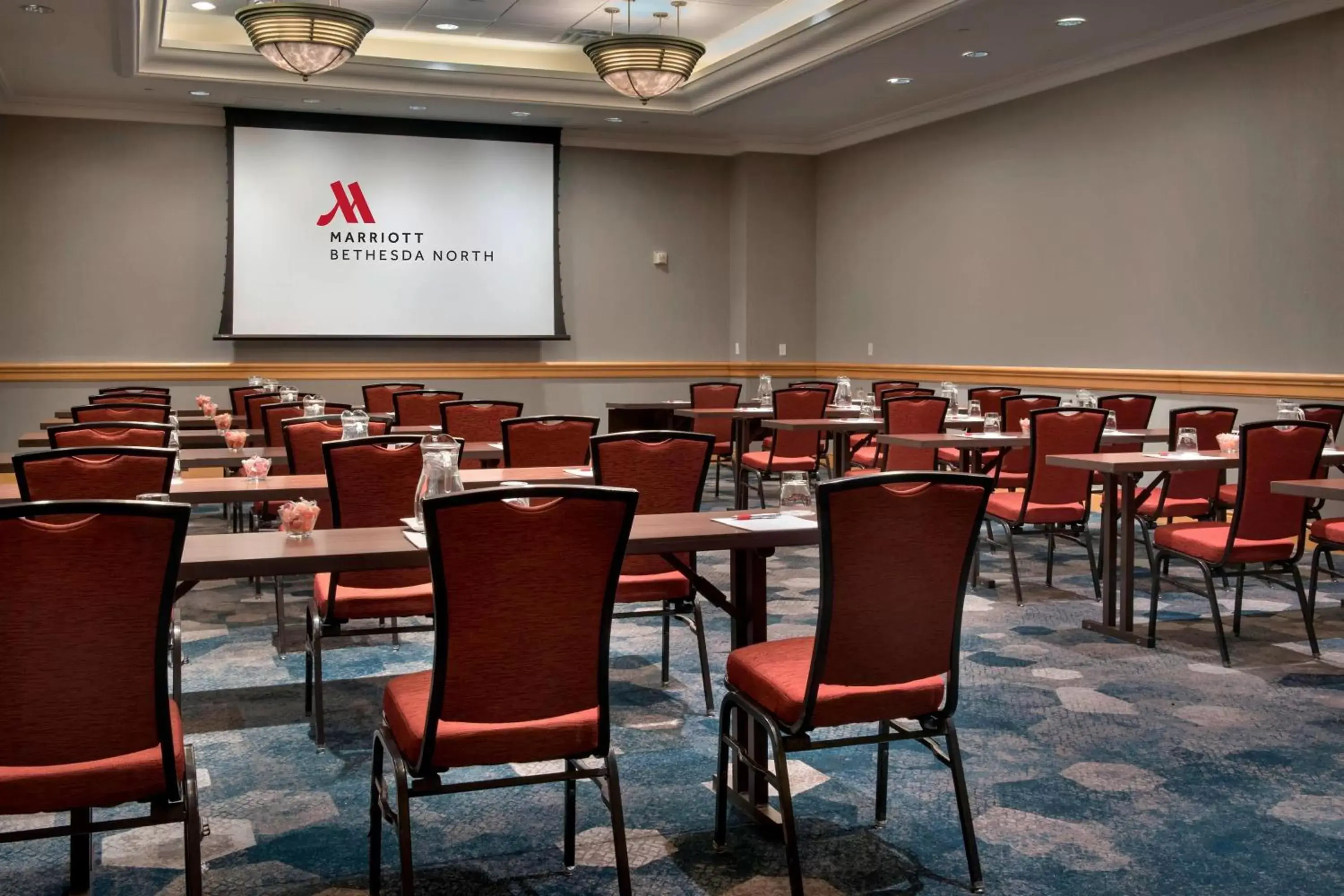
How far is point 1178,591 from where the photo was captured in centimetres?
621

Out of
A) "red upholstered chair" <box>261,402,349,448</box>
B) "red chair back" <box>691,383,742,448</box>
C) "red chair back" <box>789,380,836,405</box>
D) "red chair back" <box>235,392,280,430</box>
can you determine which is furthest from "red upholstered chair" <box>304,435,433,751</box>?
"red chair back" <box>691,383,742,448</box>

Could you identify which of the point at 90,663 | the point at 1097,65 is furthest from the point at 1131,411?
the point at 90,663

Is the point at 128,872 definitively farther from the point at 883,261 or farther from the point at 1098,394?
the point at 883,261

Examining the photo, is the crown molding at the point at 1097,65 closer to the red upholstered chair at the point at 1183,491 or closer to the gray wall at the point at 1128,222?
the gray wall at the point at 1128,222

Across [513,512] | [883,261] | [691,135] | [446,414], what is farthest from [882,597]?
[691,135]

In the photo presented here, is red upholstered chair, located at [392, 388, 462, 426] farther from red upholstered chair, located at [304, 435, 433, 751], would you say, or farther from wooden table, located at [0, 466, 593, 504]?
red upholstered chair, located at [304, 435, 433, 751]

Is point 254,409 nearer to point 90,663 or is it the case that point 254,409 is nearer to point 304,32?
point 304,32

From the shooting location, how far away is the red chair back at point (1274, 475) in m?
4.77

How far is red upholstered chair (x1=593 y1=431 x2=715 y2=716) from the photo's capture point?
4.02 m

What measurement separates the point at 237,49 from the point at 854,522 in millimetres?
8599

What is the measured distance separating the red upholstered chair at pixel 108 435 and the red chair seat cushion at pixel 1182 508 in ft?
14.1

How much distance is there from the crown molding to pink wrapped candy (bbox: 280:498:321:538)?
690 centimetres

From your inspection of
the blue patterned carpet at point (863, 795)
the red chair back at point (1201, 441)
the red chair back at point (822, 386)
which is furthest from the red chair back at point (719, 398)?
the blue patterned carpet at point (863, 795)

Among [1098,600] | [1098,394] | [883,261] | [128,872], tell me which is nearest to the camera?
[128,872]
